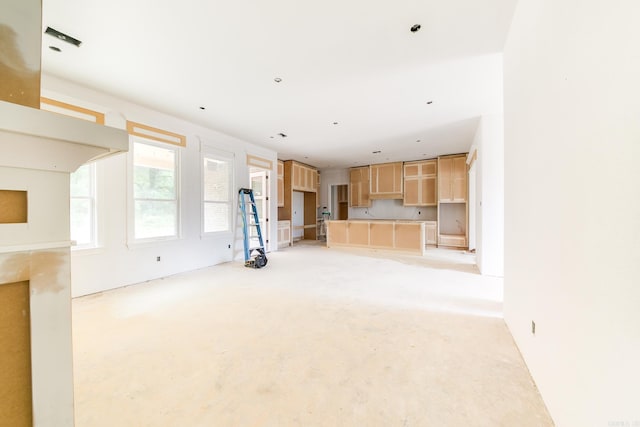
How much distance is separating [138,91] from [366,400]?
446 centimetres

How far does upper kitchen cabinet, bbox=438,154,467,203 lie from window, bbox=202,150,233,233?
595 centimetres

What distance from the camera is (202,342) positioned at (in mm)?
2193

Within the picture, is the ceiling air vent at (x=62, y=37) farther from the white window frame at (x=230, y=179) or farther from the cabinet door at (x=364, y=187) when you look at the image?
the cabinet door at (x=364, y=187)

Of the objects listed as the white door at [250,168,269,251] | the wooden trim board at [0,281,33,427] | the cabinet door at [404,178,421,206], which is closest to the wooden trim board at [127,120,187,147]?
the white door at [250,168,269,251]

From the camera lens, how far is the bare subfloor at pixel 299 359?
1.46 m

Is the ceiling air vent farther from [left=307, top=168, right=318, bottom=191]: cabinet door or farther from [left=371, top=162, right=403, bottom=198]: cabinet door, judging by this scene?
[left=371, top=162, right=403, bottom=198]: cabinet door

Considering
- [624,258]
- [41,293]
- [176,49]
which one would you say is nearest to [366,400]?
[624,258]

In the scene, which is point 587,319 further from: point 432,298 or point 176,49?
point 176,49

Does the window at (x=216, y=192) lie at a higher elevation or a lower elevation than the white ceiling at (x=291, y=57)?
lower

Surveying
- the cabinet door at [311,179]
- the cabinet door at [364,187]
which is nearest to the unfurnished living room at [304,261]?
the cabinet door at [311,179]

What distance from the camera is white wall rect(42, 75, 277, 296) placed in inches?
133

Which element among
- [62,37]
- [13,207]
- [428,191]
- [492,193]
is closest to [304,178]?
[428,191]

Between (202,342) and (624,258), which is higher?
(624,258)

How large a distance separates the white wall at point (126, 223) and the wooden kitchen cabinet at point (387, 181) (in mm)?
5146
